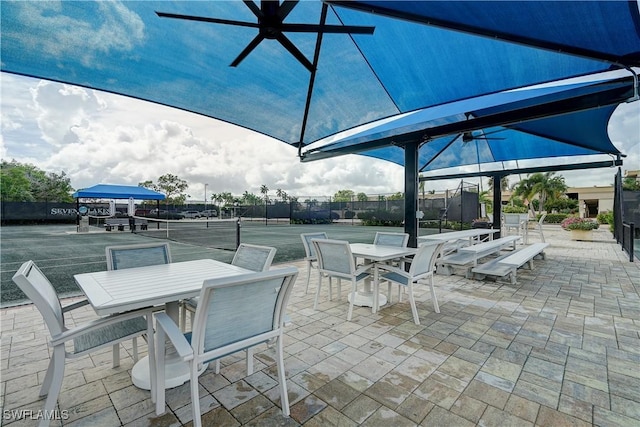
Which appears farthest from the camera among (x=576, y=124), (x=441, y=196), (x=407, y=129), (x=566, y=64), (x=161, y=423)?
(x=441, y=196)

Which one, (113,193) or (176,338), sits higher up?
(113,193)

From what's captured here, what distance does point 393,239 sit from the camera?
4.12 meters

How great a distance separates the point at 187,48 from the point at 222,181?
3407 cm

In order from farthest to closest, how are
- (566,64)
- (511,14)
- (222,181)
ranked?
(222,181)
(566,64)
(511,14)

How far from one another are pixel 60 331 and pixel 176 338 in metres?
0.65

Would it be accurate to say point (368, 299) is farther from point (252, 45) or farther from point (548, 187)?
point (548, 187)

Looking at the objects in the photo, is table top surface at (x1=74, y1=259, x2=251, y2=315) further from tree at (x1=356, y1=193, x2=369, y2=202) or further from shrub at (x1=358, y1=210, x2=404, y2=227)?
tree at (x1=356, y1=193, x2=369, y2=202)

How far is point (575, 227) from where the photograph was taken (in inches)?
412

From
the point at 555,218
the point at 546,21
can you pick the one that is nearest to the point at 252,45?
the point at 546,21

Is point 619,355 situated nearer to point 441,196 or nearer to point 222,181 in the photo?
point 441,196

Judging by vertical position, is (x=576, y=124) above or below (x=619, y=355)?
above

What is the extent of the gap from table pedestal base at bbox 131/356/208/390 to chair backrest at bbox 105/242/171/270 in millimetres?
797

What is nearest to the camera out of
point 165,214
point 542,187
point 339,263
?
point 339,263

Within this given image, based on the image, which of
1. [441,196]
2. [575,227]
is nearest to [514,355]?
[575,227]
